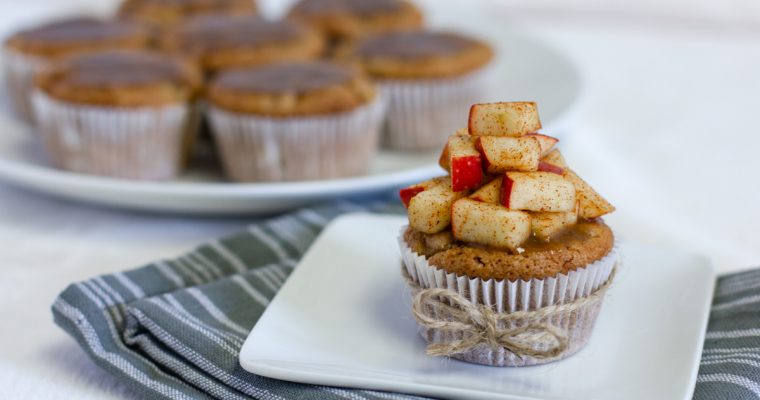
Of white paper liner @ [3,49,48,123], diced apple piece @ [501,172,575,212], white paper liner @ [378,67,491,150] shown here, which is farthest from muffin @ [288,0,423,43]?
diced apple piece @ [501,172,575,212]

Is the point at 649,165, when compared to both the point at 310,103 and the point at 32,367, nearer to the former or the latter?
the point at 310,103

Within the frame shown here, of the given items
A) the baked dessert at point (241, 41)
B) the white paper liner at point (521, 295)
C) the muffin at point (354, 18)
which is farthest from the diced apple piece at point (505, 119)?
the muffin at point (354, 18)

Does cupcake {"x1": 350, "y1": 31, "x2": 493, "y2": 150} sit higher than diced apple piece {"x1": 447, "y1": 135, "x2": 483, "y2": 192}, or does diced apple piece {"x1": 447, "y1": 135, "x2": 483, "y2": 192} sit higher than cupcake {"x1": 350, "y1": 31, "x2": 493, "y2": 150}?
diced apple piece {"x1": 447, "y1": 135, "x2": 483, "y2": 192}

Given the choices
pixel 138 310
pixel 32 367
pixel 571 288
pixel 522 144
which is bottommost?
pixel 32 367

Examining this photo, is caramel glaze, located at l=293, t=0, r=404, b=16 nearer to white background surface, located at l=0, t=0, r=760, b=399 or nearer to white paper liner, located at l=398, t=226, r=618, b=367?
white background surface, located at l=0, t=0, r=760, b=399

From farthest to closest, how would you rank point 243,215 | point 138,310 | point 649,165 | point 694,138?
point 694,138 < point 649,165 < point 243,215 < point 138,310

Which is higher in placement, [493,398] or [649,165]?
[493,398]

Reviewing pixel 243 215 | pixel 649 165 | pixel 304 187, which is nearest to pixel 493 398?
pixel 304 187
